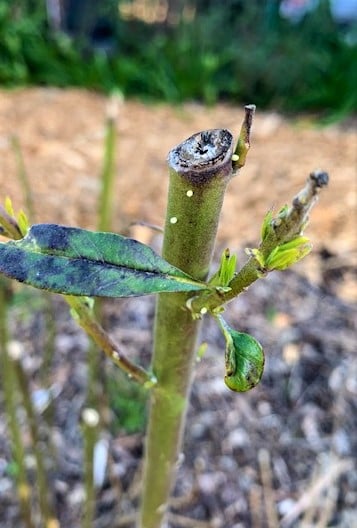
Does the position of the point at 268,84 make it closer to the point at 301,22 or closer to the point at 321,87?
the point at 321,87

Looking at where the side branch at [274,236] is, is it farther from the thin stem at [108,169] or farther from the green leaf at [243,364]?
the thin stem at [108,169]

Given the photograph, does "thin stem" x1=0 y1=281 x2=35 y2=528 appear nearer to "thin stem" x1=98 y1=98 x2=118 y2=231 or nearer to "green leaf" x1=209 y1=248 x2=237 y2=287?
"thin stem" x1=98 y1=98 x2=118 y2=231

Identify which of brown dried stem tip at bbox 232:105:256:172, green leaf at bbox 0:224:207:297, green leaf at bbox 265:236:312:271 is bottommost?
green leaf at bbox 265:236:312:271

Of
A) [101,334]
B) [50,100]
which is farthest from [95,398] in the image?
[50,100]

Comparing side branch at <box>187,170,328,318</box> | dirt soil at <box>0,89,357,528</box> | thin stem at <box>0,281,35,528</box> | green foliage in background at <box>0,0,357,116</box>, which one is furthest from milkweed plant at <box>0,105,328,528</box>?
green foliage in background at <box>0,0,357,116</box>

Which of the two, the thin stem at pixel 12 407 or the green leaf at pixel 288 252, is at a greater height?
the thin stem at pixel 12 407

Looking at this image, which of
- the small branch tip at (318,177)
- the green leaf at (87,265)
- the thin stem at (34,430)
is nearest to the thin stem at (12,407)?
the thin stem at (34,430)
